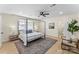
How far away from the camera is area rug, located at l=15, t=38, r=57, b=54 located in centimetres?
186

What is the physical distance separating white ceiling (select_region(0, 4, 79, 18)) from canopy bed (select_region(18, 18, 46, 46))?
0.49ft

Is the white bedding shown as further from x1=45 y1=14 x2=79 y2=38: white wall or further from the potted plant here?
the potted plant

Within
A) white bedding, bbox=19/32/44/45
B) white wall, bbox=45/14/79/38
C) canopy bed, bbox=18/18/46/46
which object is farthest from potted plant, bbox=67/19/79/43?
white bedding, bbox=19/32/44/45

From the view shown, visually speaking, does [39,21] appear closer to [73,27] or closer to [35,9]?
[35,9]

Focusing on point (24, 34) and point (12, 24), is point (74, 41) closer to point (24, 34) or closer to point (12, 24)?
point (24, 34)

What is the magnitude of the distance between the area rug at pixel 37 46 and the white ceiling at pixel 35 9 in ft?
1.86

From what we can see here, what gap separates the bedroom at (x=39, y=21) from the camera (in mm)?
1825

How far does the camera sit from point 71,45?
1882mm

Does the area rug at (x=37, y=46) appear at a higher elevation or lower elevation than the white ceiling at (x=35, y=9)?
lower

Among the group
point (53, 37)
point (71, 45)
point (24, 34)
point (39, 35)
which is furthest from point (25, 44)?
point (71, 45)

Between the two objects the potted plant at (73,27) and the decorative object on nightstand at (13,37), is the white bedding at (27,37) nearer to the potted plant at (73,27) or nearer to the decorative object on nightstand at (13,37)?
the decorative object on nightstand at (13,37)

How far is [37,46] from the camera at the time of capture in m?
1.93

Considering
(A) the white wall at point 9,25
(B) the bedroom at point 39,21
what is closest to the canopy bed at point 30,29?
(B) the bedroom at point 39,21

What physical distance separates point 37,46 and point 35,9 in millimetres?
794
